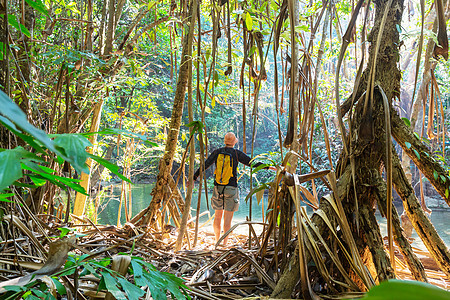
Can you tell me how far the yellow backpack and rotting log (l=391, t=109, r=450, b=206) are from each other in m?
1.71

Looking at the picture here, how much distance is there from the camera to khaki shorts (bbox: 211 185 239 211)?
264 centimetres

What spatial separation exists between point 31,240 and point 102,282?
63cm

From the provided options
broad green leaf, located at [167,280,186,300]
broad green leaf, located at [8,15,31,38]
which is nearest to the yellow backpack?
broad green leaf, located at [8,15,31,38]

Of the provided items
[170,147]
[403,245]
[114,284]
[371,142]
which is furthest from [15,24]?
[170,147]

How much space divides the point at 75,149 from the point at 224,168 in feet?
7.93

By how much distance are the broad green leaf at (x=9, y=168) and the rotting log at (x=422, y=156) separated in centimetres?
110

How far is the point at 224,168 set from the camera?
8.79 ft

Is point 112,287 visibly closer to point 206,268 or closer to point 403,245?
point 206,268

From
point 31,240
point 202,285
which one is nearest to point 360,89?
point 202,285

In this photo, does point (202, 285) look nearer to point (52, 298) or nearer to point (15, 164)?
point (52, 298)

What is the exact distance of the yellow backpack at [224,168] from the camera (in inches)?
105

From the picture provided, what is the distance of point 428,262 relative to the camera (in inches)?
64.8

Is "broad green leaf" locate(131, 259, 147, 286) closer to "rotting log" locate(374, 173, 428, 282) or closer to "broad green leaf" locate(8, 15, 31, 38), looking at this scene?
"broad green leaf" locate(8, 15, 31, 38)

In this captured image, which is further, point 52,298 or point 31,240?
point 31,240
